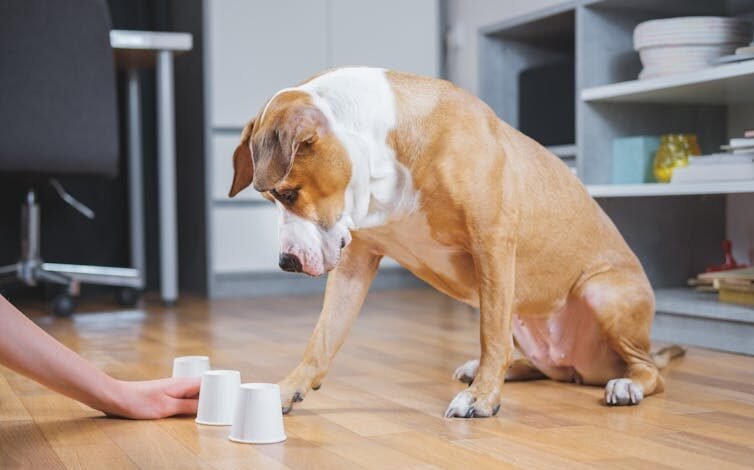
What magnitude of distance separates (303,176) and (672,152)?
5.61ft

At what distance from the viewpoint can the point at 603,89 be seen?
2955 mm

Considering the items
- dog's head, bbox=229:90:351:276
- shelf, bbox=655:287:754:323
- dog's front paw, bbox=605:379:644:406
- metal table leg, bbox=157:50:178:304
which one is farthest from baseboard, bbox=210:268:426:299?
dog's head, bbox=229:90:351:276

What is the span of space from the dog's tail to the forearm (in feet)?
3.91

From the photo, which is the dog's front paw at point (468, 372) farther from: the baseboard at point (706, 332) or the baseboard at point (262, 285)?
the baseboard at point (262, 285)

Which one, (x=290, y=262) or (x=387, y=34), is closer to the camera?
(x=290, y=262)

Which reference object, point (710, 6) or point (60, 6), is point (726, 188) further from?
point (60, 6)

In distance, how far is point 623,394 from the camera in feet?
6.02

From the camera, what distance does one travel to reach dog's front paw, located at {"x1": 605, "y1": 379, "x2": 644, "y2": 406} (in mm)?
1836

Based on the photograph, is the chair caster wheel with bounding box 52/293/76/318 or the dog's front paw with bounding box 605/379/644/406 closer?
the dog's front paw with bounding box 605/379/644/406

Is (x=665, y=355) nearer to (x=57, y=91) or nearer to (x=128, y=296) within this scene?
(x=57, y=91)

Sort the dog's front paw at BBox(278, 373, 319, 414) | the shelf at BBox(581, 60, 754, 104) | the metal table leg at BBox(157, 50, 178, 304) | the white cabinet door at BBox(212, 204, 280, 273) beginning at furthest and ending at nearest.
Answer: the white cabinet door at BBox(212, 204, 280, 273), the metal table leg at BBox(157, 50, 178, 304), the shelf at BBox(581, 60, 754, 104), the dog's front paw at BBox(278, 373, 319, 414)

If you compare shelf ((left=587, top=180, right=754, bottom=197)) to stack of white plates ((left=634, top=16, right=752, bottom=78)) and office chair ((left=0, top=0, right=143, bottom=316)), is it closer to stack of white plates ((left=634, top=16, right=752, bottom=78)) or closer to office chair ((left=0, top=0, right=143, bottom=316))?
stack of white plates ((left=634, top=16, right=752, bottom=78))

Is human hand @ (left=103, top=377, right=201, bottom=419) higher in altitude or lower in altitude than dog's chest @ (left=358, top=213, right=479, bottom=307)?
lower

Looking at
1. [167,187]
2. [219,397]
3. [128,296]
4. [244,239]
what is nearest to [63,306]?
[128,296]
